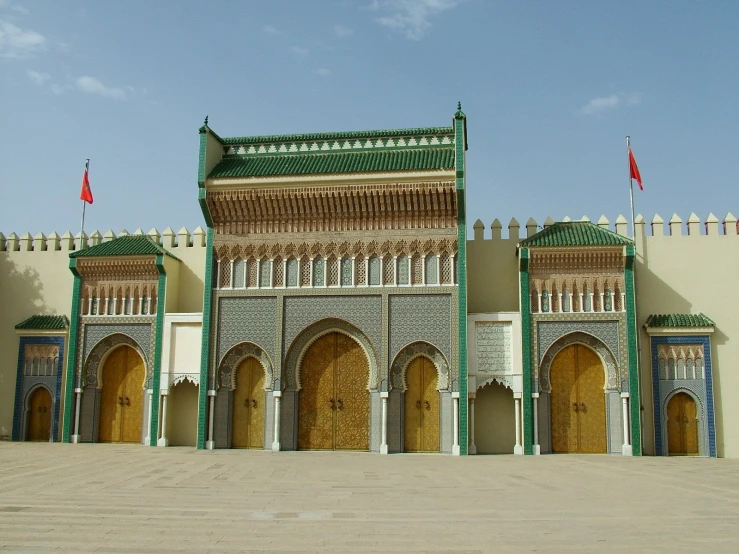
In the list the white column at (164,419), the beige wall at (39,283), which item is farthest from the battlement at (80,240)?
the white column at (164,419)

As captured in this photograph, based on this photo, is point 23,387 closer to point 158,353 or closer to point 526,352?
point 158,353

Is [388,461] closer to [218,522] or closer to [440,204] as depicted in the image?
[440,204]

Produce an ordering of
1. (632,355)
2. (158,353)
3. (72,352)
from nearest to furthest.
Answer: (632,355)
(158,353)
(72,352)

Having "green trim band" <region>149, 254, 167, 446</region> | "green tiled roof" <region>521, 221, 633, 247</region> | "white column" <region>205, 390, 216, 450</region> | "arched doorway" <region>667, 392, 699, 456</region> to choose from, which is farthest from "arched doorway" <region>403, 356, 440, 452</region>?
"green trim band" <region>149, 254, 167, 446</region>

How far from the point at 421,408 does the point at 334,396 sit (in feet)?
6.39

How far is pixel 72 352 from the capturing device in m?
17.5

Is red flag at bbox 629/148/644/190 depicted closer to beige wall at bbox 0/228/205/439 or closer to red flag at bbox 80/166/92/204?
beige wall at bbox 0/228/205/439

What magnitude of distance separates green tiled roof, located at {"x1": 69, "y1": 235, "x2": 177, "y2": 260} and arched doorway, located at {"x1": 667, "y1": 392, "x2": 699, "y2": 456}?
12.1 meters

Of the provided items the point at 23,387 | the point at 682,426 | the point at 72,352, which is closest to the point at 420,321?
the point at 682,426

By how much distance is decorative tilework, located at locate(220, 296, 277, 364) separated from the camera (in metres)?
16.4

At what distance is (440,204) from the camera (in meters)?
16.1

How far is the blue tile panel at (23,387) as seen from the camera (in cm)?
1761

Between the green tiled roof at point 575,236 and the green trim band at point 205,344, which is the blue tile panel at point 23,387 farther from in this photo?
the green tiled roof at point 575,236

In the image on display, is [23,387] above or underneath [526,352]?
underneath
